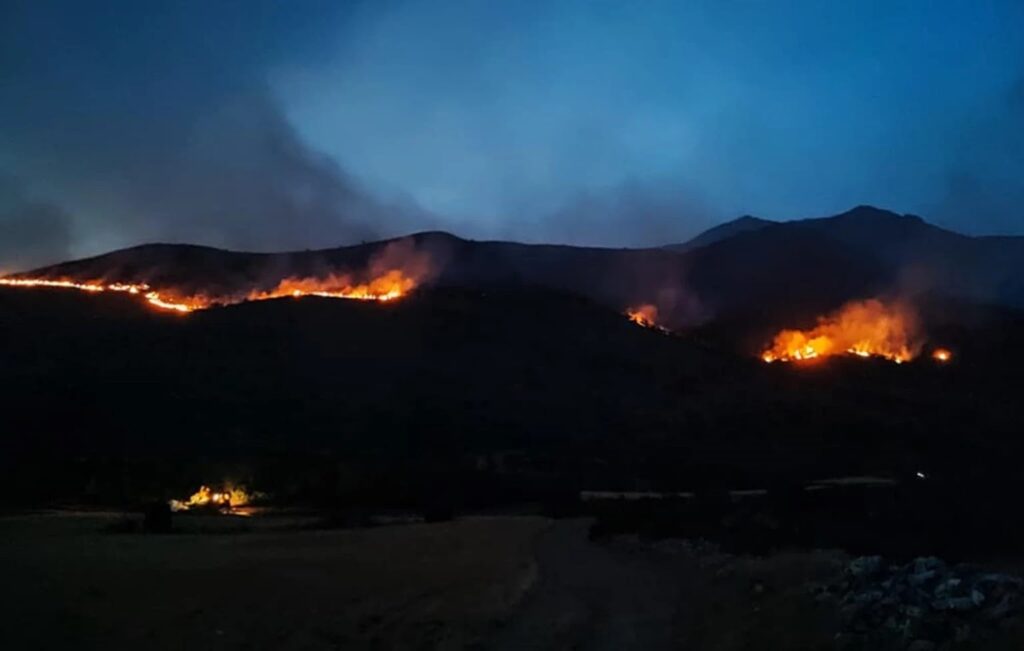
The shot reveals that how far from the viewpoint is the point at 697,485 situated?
44719 mm

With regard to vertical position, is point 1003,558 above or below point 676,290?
below

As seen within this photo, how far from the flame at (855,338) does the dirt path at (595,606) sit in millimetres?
59437

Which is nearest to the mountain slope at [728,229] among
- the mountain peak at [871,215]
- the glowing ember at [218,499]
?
the mountain peak at [871,215]

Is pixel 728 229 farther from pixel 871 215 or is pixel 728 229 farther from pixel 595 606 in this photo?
pixel 595 606

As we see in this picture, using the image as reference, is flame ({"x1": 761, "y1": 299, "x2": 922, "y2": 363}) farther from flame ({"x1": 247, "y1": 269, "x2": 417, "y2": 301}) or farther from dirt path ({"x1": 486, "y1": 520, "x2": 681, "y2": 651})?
dirt path ({"x1": 486, "y1": 520, "x2": 681, "y2": 651})

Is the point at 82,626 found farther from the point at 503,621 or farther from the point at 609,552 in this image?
the point at 609,552

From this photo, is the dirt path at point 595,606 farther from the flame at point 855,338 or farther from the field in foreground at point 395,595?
the flame at point 855,338

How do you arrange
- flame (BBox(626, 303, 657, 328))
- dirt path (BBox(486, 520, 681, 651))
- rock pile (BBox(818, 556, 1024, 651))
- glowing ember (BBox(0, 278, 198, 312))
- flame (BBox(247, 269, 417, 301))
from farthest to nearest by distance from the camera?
flame (BBox(626, 303, 657, 328)) < flame (BBox(247, 269, 417, 301)) < glowing ember (BBox(0, 278, 198, 312)) < dirt path (BBox(486, 520, 681, 651)) < rock pile (BBox(818, 556, 1024, 651))

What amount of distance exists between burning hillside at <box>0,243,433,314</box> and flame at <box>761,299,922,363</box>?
3030 centimetres

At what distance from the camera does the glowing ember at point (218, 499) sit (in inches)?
1282

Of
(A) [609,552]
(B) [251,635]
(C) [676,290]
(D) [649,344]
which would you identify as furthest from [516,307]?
(B) [251,635]

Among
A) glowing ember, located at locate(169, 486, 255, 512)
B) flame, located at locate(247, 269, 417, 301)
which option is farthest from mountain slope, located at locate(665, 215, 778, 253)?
glowing ember, located at locate(169, 486, 255, 512)

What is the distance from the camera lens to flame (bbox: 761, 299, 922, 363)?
265 feet

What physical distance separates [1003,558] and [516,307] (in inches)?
2322
